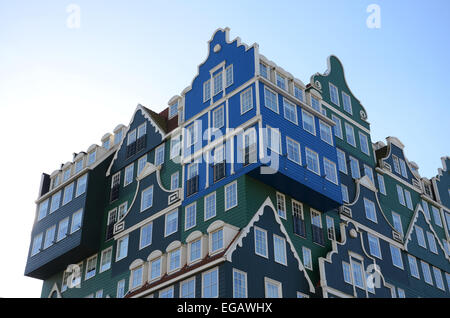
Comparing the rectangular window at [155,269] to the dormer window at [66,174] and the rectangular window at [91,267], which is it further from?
the dormer window at [66,174]

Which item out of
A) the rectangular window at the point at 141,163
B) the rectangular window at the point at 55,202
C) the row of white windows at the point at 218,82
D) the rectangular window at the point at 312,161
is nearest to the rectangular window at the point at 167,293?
the rectangular window at the point at 312,161

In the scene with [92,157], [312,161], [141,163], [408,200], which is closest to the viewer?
[312,161]

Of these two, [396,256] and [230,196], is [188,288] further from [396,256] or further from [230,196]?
[396,256]

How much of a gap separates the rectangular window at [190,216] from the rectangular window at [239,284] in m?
7.96

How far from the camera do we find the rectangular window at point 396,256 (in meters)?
56.5

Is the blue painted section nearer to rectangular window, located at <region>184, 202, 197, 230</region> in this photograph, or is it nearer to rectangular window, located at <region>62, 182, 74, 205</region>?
rectangular window, located at <region>184, 202, 197, 230</region>

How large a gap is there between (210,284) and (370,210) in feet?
69.7

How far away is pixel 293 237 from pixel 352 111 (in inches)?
784

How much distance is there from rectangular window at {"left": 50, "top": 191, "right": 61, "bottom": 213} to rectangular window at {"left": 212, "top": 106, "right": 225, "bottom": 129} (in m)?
20.4

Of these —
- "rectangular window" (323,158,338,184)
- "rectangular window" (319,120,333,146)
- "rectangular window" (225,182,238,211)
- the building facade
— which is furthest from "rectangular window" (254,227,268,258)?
"rectangular window" (319,120,333,146)

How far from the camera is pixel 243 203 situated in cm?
4562

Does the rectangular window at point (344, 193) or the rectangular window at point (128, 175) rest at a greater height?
the rectangular window at point (128, 175)

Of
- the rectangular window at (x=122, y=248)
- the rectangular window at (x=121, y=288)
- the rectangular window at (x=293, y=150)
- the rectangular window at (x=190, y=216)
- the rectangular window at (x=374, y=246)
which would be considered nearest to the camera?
the rectangular window at (x=293, y=150)

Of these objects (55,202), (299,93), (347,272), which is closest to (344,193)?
(347,272)
